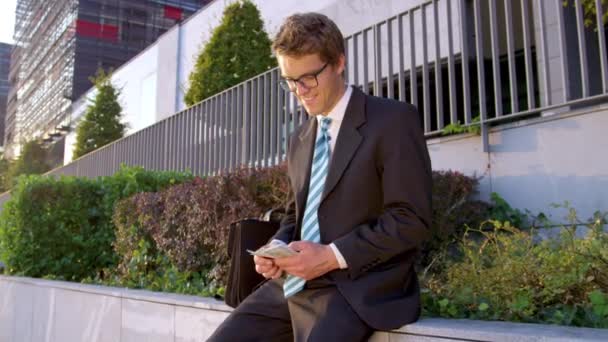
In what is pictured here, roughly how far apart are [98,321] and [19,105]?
6901cm

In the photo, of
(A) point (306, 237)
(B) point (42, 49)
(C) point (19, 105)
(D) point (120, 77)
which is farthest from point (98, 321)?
(C) point (19, 105)

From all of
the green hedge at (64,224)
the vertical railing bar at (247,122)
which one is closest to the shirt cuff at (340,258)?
the green hedge at (64,224)

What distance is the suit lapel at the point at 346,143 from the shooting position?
2264 mm

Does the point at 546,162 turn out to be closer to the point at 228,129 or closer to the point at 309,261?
the point at 309,261

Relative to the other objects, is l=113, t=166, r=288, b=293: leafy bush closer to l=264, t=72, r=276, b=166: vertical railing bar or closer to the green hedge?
the green hedge

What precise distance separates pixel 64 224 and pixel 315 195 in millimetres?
6397

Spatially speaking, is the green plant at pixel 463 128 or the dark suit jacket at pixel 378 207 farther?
the green plant at pixel 463 128

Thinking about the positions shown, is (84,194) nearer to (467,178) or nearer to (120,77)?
(467,178)

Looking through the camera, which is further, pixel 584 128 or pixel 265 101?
pixel 265 101

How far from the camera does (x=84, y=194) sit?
26.4 ft

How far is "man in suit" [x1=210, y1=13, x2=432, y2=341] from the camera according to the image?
7.02ft

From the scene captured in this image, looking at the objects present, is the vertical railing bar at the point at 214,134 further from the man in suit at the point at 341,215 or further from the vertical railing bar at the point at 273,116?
the man in suit at the point at 341,215

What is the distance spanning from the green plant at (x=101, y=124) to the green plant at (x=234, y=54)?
1231 centimetres

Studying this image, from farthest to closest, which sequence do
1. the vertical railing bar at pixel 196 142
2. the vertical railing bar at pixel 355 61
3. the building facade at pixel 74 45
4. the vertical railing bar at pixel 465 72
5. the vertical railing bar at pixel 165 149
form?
1. the building facade at pixel 74 45
2. the vertical railing bar at pixel 165 149
3. the vertical railing bar at pixel 196 142
4. the vertical railing bar at pixel 355 61
5. the vertical railing bar at pixel 465 72
